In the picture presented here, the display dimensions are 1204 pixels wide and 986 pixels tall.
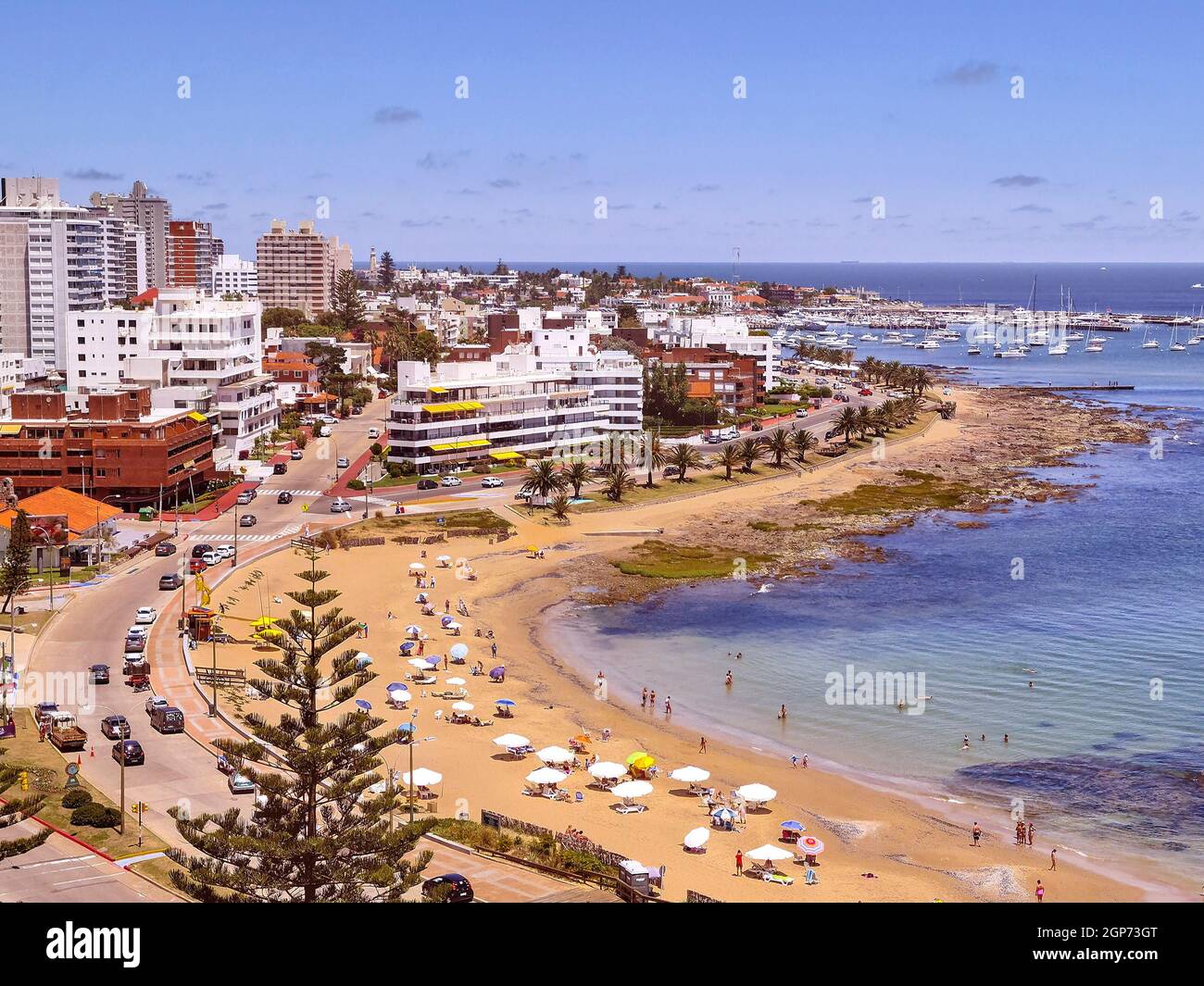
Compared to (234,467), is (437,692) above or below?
below

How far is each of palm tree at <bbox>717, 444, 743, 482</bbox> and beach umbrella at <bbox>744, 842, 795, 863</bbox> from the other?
59653 millimetres

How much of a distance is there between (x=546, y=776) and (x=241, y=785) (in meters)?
8.96

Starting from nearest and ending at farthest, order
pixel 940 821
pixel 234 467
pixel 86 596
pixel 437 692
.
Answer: pixel 940 821, pixel 437 692, pixel 86 596, pixel 234 467

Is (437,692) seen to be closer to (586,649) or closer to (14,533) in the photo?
(586,649)

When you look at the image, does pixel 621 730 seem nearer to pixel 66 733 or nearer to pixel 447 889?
pixel 447 889

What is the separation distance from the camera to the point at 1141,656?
172ft

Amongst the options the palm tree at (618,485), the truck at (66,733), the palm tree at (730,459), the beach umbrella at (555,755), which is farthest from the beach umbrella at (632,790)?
the palm tree at (730,459)

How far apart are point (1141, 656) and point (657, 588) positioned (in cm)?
2361

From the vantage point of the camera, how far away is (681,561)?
230 feet

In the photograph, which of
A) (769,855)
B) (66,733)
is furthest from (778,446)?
(66,733)

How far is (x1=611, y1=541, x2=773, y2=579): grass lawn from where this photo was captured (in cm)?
6756

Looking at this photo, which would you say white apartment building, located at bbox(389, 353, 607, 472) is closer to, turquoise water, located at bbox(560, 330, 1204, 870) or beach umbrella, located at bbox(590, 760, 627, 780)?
turquoise water, located at bbox(560, 330, 1204, 870)

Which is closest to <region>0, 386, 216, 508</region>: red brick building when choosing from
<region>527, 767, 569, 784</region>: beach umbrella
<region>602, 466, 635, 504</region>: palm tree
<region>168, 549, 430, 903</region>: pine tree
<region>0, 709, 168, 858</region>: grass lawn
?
<region>602, 466, 635, 504</region>: palm tree
